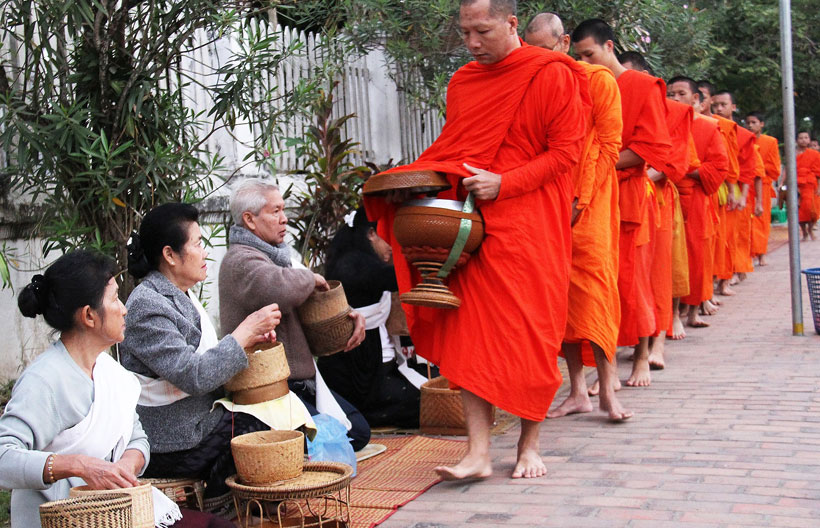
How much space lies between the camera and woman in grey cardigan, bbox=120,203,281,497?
3.84 m

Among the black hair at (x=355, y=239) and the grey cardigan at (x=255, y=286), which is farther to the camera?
the black hair at (x=355, y=239)

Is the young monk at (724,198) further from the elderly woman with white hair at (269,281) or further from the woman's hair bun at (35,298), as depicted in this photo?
the woman's hair bun at (35,298)

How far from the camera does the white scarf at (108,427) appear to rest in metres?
3.12

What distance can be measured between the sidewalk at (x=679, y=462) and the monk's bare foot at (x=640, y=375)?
7 cm

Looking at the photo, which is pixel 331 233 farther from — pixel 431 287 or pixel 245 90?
pixel 431 287

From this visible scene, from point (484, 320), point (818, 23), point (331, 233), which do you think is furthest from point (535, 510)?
point (818, 23)

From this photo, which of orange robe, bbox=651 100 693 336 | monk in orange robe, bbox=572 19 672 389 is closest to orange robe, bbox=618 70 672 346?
monk in orange robe, bbox=572 19 672 389

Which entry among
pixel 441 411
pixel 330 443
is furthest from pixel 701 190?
pixel 330 443

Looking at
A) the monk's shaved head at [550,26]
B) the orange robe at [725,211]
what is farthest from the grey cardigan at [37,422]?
the orange robe at [725,211]

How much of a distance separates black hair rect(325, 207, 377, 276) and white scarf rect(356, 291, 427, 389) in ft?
0.93

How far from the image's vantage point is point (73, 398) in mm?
3135

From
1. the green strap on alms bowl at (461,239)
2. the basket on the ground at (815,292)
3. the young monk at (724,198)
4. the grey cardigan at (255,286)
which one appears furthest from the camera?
the young monk at (724,198)

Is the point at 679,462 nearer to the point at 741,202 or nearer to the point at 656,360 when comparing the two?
the point at 656,360

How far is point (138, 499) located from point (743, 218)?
974cm
